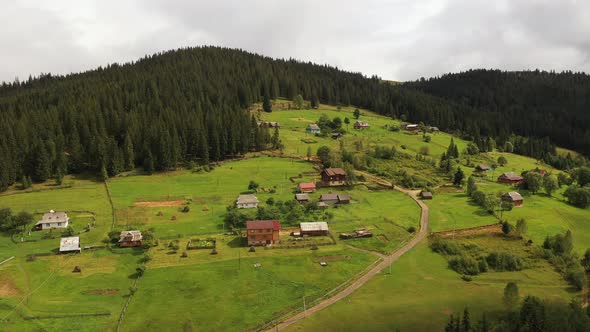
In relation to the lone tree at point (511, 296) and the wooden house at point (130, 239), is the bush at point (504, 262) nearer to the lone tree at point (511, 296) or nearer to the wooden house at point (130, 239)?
the lone tree at point (511, 296)

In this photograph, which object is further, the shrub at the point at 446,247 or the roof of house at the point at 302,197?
the roof of house at the point at 302,197

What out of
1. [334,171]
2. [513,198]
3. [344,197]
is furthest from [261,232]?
[513,198]

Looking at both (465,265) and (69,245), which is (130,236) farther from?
(465,265)

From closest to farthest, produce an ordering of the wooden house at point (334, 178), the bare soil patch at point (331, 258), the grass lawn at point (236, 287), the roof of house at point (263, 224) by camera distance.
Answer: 1. the grass lawn at point (236, 287)
2. the bare soil patch at point (331, 258)
3. the roof of house at point (263, 224)
4. the wooden house at point (334, 178)

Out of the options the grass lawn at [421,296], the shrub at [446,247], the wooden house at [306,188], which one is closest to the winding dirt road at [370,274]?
the grass lawn at [421,296]

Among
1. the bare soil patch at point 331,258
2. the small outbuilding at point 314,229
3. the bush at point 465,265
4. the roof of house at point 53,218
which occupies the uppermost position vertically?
the roof of house at point 53,218

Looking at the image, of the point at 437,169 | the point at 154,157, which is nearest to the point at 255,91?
the point at 154,157

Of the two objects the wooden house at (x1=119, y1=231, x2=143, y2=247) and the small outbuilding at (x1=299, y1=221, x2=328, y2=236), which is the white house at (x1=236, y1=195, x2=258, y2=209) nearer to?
the small outbuilding at (x1=299, y1=221, x2=328, y2=236)
